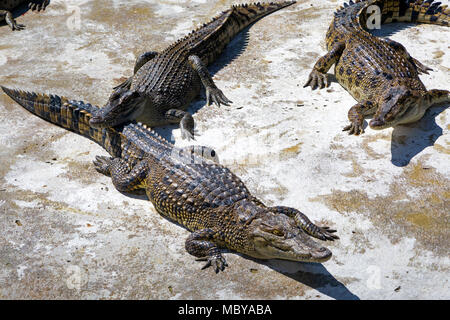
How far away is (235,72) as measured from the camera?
6516 millimetres

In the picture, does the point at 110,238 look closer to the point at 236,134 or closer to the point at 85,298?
the point at 85,298

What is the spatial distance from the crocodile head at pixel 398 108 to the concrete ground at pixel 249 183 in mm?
217

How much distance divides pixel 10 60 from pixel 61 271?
173 inches

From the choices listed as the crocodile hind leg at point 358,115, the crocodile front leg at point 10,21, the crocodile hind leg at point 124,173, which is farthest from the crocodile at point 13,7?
the crocodile hind leg at point 358,115

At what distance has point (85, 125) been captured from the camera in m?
5.32

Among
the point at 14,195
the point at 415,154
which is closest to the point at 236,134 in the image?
Answer: the point at 415,154

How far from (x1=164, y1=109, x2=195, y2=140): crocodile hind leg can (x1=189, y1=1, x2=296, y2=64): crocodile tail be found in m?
1.19

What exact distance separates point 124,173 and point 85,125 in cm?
103

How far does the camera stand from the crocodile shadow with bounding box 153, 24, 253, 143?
560 centimetres

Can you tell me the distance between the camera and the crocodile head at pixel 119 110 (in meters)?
4.96

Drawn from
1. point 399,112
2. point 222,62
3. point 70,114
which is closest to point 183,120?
point 70,114

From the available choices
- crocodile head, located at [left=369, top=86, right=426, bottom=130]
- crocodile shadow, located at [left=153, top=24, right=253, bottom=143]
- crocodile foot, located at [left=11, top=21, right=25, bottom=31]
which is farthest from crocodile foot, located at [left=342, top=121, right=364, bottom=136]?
crocodile foot, located at [left=11, top=21, right=25, bottom=31]

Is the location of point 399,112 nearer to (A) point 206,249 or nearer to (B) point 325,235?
(B) point 325,235
